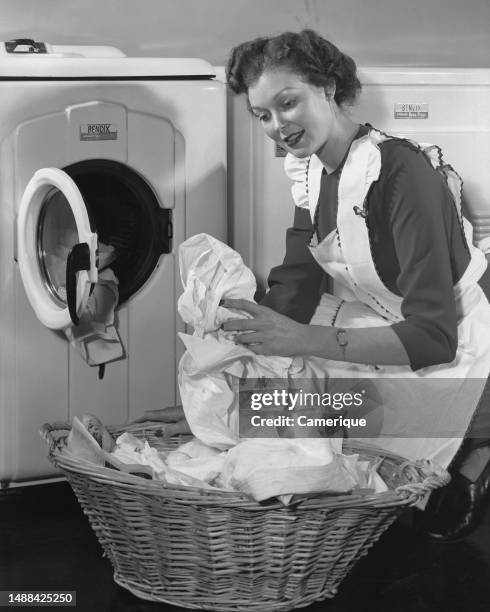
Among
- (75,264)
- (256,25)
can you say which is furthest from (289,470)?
(256,25)

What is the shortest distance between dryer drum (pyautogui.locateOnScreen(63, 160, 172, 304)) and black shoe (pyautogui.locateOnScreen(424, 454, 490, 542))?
85 cm

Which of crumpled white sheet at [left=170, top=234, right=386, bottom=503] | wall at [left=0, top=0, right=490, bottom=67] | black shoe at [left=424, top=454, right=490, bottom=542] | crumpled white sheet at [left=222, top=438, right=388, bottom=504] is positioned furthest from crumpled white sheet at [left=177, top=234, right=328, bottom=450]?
wall at [left=0, top=0, right=490, bottom=67]

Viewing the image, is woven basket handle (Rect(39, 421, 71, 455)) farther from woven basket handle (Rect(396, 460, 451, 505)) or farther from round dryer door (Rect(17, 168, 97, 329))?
woven basket handle (Rect(396, 460, 451, 505))

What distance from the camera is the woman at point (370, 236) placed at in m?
1.95

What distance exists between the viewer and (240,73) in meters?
2.03

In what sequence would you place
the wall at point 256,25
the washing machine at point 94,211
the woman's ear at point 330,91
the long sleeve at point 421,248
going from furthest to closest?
the wall at point 256,25 → the washing machine at point 94,211 → the woman's ear at point 330,91 → the long sleeve at point 421,248

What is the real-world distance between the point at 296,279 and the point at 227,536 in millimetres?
765

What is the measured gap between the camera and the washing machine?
2174 millimetres

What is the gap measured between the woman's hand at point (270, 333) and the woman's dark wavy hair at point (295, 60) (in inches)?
18.5

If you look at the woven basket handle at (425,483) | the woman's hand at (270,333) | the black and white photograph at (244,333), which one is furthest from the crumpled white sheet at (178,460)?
the woven basket handle at (425,483)

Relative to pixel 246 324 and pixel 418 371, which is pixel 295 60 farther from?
pixel 418 371

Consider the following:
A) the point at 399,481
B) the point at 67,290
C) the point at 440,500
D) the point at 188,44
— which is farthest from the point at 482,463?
the point at 188,44

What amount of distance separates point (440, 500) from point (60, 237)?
3.38 ft

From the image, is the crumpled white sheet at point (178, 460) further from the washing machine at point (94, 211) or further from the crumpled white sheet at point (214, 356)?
the washing machine at point (94, 211)
